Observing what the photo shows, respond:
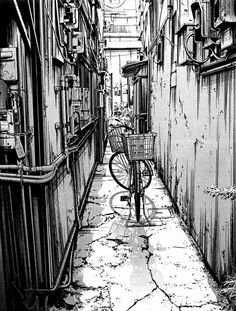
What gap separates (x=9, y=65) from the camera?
2896 millimetres

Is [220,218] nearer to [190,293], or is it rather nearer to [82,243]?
[190,293]

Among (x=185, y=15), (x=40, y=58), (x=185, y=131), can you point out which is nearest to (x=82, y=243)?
(x=185, y=131)

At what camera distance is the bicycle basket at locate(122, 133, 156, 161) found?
5.73m

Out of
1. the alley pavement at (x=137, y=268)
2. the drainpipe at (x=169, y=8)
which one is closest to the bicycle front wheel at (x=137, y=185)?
the alley pavement at (x=137, y=268)

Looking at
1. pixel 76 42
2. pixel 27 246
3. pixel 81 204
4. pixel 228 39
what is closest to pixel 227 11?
pixel 228 39

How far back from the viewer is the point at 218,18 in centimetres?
319

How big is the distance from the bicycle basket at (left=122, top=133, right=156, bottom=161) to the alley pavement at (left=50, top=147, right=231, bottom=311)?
1.14 meters

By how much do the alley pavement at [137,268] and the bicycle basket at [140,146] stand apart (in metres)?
1.14

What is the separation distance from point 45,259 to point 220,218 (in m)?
1.80

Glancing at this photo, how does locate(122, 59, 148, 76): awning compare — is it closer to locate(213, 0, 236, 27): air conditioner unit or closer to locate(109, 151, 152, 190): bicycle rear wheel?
locate(109, 151, 152, 190): bicycle rear wheel

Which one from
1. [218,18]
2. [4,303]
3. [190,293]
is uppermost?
[218,18]

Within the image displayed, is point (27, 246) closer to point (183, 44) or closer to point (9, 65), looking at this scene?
point (9, 65)

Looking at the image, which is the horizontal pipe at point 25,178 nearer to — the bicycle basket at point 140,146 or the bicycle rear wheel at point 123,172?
the bicycle basket at point 140,146

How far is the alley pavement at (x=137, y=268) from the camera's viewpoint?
3.63 meters
